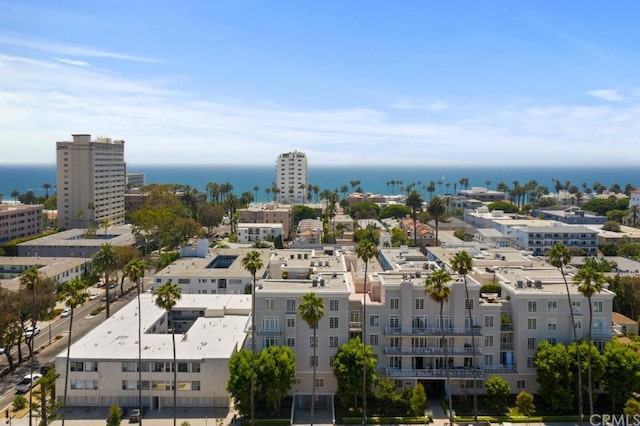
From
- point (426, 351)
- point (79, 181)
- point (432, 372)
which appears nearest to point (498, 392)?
point (432, 372)

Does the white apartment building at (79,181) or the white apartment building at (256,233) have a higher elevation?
the white apartment building at (79,181)

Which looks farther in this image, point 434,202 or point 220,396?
point 434,202

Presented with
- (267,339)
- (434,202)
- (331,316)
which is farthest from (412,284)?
(434,202)

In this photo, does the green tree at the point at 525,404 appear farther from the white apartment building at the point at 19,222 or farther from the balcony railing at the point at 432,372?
the white apartment building at the point at 19,222

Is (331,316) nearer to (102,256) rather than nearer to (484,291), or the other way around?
(484,291)

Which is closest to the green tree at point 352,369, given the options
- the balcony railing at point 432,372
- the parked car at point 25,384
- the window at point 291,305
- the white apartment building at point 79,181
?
the balcony railing at point 432,372

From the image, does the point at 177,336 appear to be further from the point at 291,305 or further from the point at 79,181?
the point at 79,181

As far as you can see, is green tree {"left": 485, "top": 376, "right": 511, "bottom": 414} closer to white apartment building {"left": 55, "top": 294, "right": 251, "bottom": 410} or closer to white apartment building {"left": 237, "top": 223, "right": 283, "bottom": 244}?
white apartment building {"left": 55, "top": 294, "right": 251, "bottom": 410}
